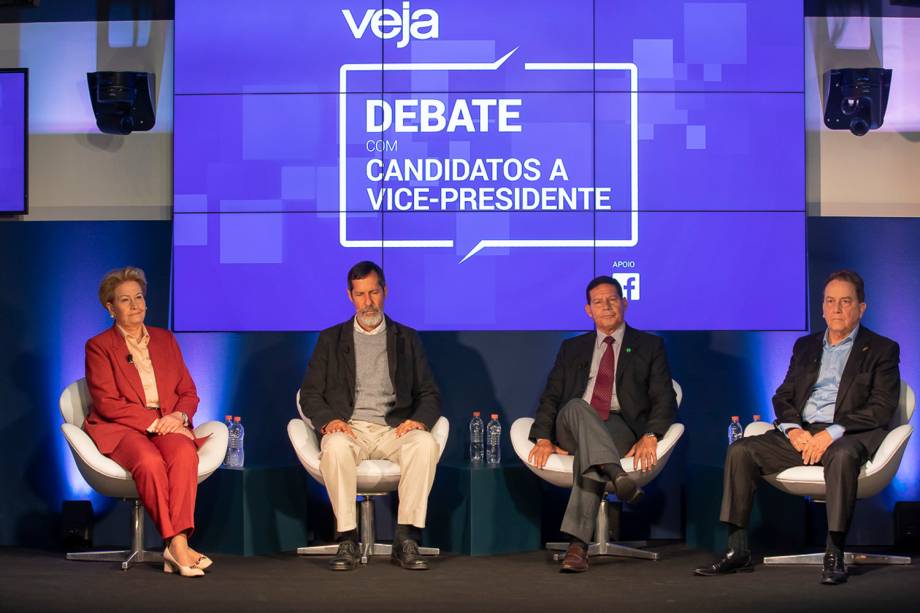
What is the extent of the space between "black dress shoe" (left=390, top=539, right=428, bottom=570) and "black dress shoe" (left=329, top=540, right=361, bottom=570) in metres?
0.19

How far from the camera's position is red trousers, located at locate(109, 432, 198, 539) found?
5109mm

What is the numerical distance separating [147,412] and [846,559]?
302cm

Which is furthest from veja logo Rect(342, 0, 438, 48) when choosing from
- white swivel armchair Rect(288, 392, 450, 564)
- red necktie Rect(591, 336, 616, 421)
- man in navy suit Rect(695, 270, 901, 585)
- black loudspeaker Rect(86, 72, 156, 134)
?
man in navy suit Rect(695, 270, 901, 585)

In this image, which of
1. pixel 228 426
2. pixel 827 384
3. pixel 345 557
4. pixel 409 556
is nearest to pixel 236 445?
pixel 228 426

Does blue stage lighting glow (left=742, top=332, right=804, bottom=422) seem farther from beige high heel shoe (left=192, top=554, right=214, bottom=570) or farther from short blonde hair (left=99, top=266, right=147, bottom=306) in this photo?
short blonde hair (left=99, top=266, right=147, bottom=306)

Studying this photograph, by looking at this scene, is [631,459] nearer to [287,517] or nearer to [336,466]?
[336,466]

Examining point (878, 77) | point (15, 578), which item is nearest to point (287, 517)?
point (15, 578)

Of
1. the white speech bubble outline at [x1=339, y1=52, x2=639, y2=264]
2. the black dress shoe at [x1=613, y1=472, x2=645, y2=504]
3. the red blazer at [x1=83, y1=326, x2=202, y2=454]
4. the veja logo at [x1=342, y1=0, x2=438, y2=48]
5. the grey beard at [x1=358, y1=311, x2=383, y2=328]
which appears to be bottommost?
the black dress shoe at [x1=613, y1=472, x2=645, y2=504]

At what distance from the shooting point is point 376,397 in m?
5.72

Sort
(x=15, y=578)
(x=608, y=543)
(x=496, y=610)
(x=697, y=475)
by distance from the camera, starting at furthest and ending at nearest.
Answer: (x=697, y=475) → (x=608, y=543) → (x=15, y=578) → (x=496, y=610)

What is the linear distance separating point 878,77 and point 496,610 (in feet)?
11.3

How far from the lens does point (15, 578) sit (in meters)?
5.09

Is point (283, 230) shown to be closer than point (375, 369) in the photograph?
No

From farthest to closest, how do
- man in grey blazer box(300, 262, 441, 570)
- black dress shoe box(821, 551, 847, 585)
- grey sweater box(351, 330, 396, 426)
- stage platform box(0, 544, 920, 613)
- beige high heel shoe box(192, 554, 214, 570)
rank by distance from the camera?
grey sweater box(351, 330, 396, 426) < man in grey blazer box(300, 262, 441, 570) < beige high heel shoe box(192, 554, 214, 570) < black dress shoe box(821, 551, 847, 585) < stage platform box(0, 544, 920, 613)
